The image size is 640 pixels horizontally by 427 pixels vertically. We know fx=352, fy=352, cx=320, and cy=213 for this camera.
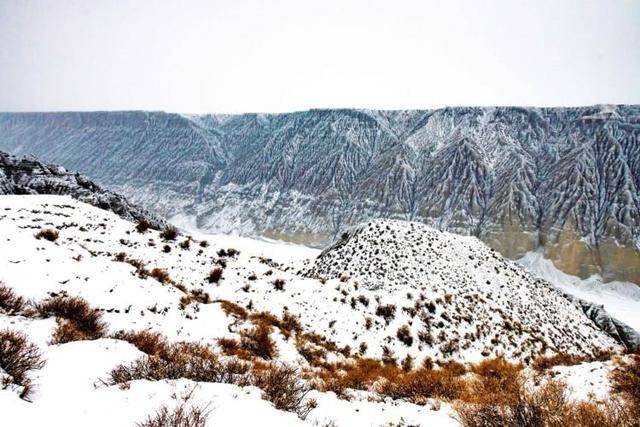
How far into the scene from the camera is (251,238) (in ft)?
467

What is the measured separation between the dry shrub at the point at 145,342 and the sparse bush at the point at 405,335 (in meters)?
10.2

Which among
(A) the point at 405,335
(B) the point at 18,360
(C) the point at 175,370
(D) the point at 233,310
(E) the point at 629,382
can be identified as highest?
(B) the point at 18,360

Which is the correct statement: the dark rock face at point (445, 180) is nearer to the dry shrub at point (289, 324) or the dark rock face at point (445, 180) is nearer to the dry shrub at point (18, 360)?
the dry shrub at point (289, 324)

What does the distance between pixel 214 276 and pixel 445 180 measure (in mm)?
127777

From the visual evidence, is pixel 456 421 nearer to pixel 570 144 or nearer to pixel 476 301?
pixel 476 301

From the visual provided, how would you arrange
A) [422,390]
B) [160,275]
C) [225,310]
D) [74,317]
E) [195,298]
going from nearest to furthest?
[74,317] → [422,390] → [225,310] → [195,298] → [160,275]

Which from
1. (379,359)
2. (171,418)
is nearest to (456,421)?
(171,418)

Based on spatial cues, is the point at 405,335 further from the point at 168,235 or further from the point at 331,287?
the point at 168,235

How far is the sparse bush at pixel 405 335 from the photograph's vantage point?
14727mm

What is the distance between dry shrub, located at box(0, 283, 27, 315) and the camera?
6354mm

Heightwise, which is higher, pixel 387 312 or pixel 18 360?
pixel 18 360

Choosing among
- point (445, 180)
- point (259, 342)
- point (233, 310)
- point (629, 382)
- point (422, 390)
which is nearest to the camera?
point (629, 382)

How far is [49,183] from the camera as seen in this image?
100ft

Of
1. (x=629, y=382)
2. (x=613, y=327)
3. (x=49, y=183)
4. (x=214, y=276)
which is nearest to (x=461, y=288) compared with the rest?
(x=629, y=382)
